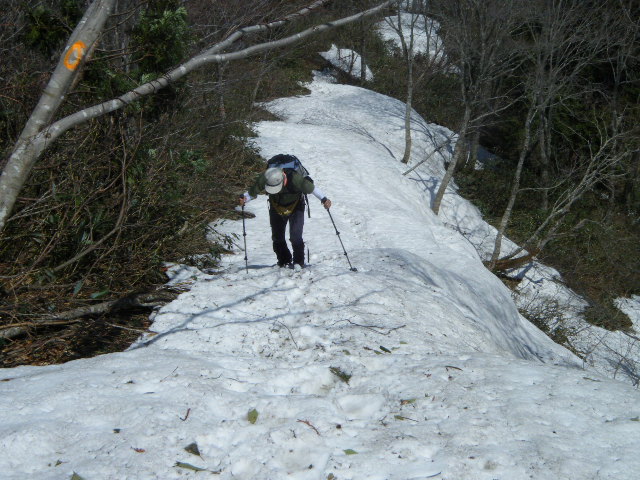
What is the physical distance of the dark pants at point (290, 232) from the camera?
786cm

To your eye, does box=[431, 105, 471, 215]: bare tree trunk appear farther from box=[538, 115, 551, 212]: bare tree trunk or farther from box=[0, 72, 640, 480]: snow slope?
box=[0, 72, 640, 480]: snow slope

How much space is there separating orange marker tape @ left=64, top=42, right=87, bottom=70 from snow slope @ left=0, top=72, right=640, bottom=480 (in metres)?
2.50

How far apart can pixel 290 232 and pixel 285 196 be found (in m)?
0.64

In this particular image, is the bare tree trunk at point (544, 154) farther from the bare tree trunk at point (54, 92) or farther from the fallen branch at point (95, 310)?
the bare tree trunk at point (54, 92)

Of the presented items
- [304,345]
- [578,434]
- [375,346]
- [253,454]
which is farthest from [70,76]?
[578,434]

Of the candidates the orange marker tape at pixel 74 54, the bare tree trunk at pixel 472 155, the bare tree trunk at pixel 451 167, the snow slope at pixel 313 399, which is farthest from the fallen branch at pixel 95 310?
the bare tree trunk at pixel 472 155

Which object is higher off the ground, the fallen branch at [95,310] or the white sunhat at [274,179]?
the white sunhat at [274,179]

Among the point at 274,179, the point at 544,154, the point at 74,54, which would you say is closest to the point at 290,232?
the point at 274,179

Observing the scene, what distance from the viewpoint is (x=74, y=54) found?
3742 mm

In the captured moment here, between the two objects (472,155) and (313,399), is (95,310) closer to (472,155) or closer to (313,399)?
(313,399)

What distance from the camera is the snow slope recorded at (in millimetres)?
3432

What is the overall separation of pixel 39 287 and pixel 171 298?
5.86ft

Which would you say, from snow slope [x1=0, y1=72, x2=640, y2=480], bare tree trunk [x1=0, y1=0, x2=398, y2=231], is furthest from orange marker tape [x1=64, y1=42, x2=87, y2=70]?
snow slope [x1=0, y1=72, x2=640, y2=480]

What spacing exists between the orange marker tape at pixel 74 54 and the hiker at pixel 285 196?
12.0 feet
